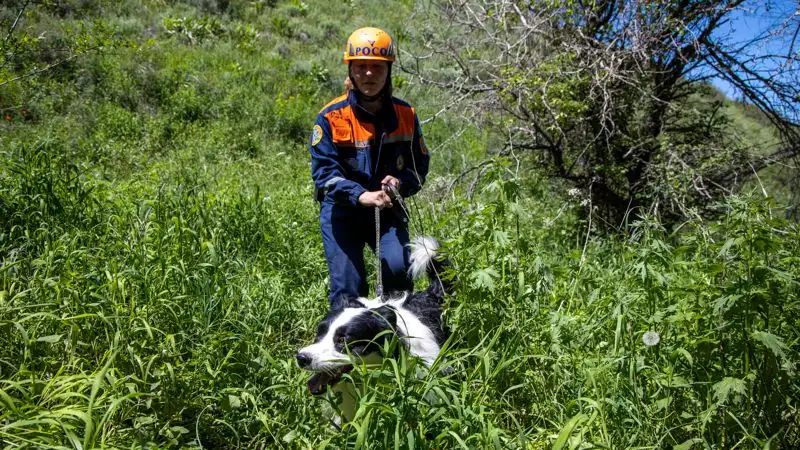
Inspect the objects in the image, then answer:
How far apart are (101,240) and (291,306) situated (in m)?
1.34

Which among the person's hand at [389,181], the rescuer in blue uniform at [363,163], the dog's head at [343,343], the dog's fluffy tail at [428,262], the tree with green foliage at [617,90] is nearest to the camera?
the dog's head at [343,343]

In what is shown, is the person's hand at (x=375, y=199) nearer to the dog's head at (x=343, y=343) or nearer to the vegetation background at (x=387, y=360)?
the vegetation background at (x=387, y=360)

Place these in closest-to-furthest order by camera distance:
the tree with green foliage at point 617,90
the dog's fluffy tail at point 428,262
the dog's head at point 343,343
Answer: the dog's head at point 343,343, the dog's fluffy tail at point 428,262, the tree with green foliage at point 617,90

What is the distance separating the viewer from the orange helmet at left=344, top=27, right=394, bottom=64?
345 centimetres

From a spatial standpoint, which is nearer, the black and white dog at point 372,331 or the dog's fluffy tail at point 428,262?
the black and white dog at point 372,331

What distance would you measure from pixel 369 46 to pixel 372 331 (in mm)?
1738

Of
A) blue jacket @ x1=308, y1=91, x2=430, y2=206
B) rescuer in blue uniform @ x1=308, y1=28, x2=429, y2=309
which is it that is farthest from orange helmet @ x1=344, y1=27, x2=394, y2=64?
blue jacket @ x1=308, y1=91, x2=430, y2=206

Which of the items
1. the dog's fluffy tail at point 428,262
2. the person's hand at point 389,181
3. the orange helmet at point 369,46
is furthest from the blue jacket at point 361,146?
the dog's fluffy tail at point 428,262

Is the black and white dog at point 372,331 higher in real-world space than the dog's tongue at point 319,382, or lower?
higher

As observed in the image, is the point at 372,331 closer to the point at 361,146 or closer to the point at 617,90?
the point at 361,146

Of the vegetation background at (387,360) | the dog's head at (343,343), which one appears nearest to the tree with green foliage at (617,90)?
the vegetation background at (387,360)

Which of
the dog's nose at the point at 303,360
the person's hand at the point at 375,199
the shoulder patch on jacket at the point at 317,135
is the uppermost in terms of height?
the shoulder patch on jacket at the point at 317,135

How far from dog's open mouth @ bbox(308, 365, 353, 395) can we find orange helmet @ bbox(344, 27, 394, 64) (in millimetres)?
1871

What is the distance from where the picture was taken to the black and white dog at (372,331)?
2.61 meters
